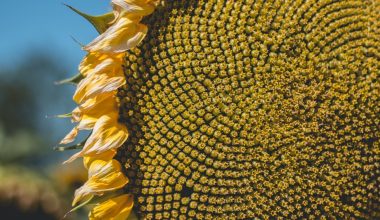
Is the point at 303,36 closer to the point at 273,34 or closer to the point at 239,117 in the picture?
the point at 273,34

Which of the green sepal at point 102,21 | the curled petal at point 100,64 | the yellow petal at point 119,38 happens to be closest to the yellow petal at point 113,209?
the curled petal at point 100,64

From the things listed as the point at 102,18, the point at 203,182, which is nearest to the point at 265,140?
the point at 203,182

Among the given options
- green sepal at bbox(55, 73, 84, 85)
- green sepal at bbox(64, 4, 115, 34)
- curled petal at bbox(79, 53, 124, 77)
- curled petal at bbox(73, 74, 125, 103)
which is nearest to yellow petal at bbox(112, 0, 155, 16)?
green sepal at bbox(64, 4, 115, 34)

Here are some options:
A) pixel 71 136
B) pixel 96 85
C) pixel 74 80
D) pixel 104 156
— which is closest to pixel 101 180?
pixel 104 156

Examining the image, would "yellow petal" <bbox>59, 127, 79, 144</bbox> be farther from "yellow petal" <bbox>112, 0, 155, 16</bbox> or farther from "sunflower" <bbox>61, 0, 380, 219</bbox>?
"yellow petal" <bbox>112, 0, 155, 16</bbox>

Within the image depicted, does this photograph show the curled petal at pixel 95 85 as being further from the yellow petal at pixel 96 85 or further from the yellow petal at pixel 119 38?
the yellow petal at pixel 119 38
